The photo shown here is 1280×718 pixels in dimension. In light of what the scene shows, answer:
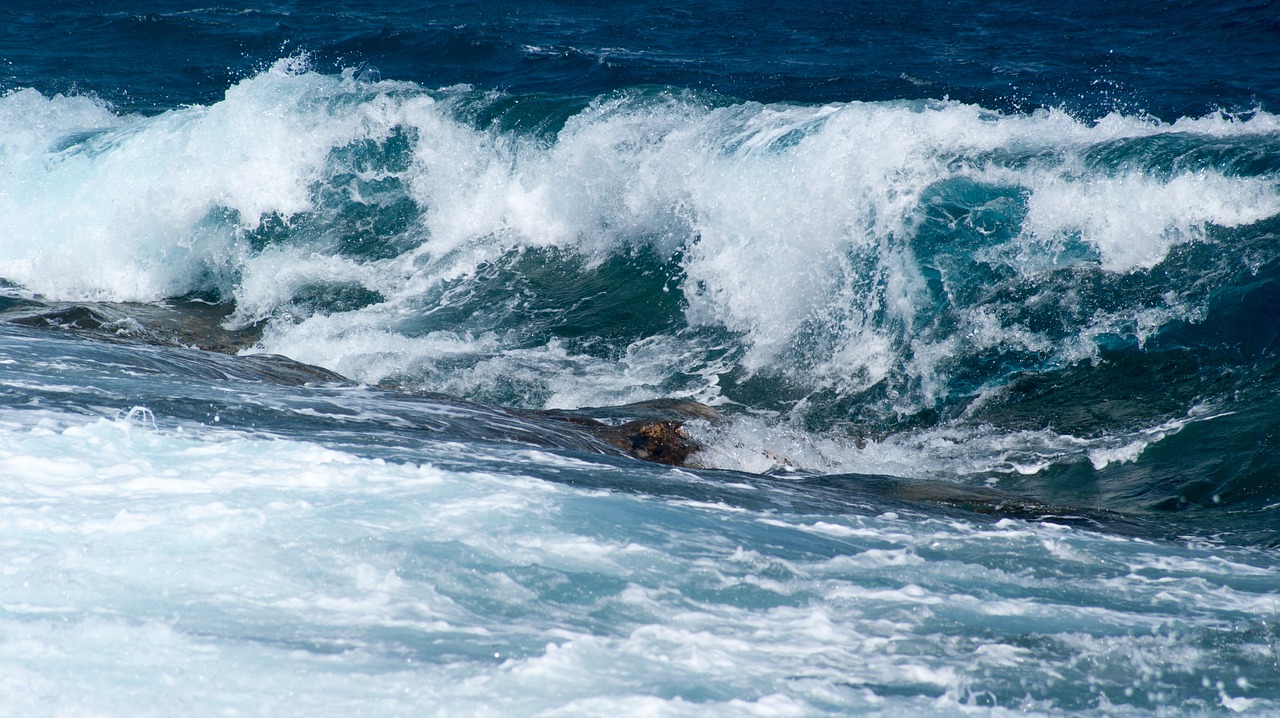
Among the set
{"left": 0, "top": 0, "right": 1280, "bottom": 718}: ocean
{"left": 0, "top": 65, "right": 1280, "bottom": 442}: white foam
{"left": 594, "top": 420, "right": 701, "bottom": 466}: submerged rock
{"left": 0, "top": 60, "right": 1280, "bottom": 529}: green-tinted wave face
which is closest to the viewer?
{"left": 0, "top": 0, "right": 1280, "bottom": 718}: ocean

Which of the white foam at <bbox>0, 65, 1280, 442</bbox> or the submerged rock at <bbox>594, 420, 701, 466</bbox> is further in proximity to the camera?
the white foam at <bbox>0, 65, 1280, 442</bbox>

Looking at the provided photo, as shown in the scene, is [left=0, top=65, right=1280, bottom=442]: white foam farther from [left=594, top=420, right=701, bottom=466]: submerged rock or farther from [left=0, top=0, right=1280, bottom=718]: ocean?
[left=594, top=420, right=701, bottom=466]: submerged rock

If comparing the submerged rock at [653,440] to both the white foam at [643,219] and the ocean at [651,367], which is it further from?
the white foam at [643,219]

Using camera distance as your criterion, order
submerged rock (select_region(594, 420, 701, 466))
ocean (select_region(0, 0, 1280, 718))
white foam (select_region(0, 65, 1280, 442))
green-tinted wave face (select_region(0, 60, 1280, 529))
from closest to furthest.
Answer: ocean (select_region(0, 0, 1280, 718))
submerged rock (select_region(594, 420, 701, 466))
green-tinted wave face (select_region(0, 60, 1280, 529))
white foam (select_region(0, 65, 1280, 442))

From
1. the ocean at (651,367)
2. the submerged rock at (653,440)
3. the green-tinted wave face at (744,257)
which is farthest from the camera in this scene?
the green-tinted wave face at (744,257)

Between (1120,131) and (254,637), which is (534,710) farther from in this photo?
(1120,131)

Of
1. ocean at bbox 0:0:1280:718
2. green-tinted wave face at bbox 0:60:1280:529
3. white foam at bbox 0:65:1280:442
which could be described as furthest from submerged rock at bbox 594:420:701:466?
white foam at bbox 0:65:1280:442

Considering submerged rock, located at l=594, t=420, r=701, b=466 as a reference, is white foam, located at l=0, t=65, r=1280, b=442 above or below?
above

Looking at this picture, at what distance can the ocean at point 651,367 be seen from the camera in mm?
2863

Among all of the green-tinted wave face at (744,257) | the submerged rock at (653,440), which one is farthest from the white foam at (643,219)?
the submerged rock at (653,440)

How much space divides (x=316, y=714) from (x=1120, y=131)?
819cm

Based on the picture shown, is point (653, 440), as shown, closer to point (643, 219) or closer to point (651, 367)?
point (651, 367)

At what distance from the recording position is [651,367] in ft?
25.7

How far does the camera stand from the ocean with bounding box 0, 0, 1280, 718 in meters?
2.86
